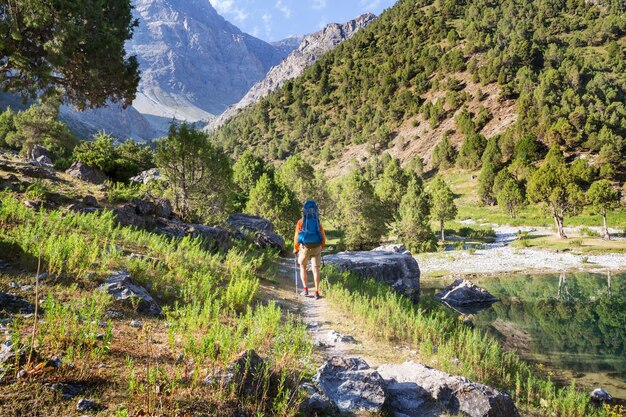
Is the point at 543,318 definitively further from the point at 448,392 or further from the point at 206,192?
the point at 206,192

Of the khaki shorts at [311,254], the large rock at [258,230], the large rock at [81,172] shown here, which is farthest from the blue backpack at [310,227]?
the large rock at [81,172]

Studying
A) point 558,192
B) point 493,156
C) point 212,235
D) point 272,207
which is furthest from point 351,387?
point 493,156

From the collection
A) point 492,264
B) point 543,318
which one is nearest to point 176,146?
point 543,318

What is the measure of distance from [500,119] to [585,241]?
60216 millimetres

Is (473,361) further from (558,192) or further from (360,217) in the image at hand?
(558,192)

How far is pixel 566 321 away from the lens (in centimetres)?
2025

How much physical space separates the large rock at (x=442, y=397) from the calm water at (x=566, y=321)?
9390mm

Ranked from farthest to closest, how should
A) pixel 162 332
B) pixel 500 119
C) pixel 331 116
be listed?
pixel 331 116 → pixel 500 119 → pixel 162 332

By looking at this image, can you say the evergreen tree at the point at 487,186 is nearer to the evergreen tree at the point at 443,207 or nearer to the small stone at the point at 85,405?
the evergreen tree at the point at 443,207

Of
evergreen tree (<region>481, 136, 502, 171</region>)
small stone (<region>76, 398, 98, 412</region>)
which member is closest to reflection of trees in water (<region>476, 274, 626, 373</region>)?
small stone (<region>76, 398, 98, 412</region>)

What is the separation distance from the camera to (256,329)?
585cm

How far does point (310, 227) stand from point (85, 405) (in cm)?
746

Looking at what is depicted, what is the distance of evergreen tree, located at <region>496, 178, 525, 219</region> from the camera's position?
6138cm

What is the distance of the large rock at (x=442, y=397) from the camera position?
4.96m
